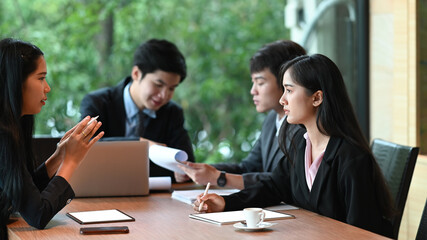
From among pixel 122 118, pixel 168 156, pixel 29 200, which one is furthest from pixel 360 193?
pixel 122 118

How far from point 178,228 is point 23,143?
1.89 feet

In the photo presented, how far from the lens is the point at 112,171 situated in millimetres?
2492

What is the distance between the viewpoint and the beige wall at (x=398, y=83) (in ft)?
10.4

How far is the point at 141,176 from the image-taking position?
252cm

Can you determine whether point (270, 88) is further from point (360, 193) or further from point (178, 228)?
point (178, 228)

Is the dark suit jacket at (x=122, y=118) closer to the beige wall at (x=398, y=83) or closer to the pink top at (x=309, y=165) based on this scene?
the pink top at (x=309, y=165)

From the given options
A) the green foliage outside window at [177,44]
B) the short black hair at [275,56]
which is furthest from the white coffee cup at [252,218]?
the green foliage outside window at [177,44]

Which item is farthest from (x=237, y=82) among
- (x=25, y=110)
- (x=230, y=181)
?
(x=25, y=110)

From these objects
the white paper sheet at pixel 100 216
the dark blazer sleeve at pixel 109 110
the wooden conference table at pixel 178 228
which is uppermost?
the dark blazer sleeve at pixel 109 110

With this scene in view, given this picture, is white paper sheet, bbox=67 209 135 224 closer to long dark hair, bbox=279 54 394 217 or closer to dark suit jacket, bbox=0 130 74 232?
dark suit jacket, bbox=0 130 74 232

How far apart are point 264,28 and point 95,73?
1.67m

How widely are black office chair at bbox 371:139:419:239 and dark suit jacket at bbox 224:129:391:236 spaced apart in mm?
231

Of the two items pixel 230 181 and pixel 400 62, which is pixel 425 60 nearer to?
pixel 400 62

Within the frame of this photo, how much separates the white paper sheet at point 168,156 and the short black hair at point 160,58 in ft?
1.89
